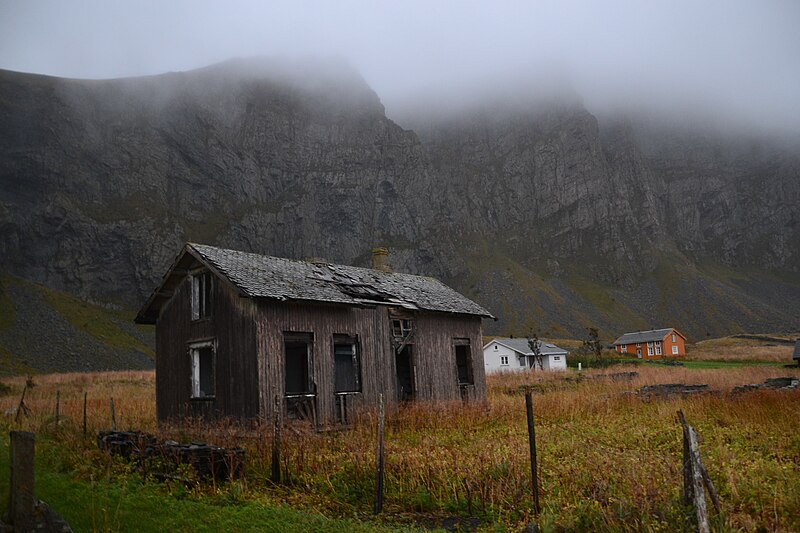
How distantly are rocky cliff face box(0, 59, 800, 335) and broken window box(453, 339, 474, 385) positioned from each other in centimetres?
7944

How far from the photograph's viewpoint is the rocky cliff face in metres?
115

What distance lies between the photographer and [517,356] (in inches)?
2726

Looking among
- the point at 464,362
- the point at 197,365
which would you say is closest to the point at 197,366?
the point at 197,365

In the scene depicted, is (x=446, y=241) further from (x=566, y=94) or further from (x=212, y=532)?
(x=212, y=532)

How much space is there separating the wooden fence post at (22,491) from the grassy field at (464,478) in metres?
1.71

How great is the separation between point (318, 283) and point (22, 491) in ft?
47.6

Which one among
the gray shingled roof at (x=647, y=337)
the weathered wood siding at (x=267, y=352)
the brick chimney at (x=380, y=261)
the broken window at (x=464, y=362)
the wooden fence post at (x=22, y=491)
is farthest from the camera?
the gray shingled roof at (x=647, y=337)

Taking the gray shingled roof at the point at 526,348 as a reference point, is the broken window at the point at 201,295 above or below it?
above

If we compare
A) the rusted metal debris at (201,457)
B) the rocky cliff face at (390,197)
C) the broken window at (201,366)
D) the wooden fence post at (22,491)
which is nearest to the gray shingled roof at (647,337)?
the rocky cliff face at (390,197)

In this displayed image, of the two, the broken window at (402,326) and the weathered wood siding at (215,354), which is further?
the broken window at (402,326)

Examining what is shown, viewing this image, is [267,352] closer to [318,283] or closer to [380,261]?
[318,283]

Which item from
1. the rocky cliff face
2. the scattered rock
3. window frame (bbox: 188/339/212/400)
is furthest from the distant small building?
window frame (bbox: 188/339/212/400)

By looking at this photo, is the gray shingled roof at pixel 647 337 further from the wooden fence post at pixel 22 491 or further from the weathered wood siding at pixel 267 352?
the wooden fence post at pixel 22 491

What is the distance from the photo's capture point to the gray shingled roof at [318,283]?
1852 cm
